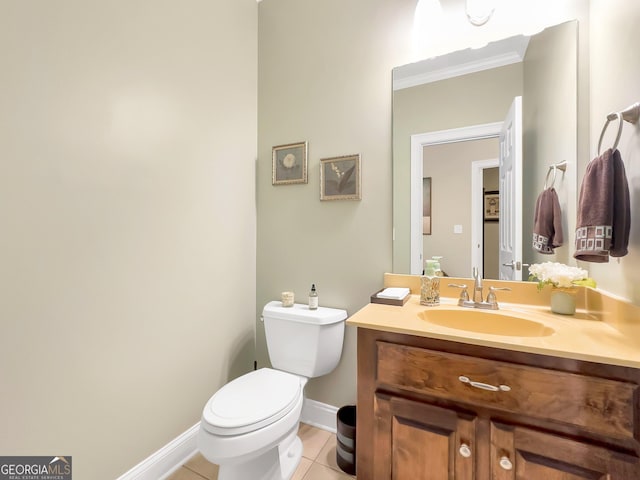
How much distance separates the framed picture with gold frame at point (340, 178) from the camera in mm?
1660

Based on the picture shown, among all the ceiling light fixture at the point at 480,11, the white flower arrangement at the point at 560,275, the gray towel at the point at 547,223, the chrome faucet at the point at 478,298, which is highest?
the ceiling light fixture at the point at 480,11

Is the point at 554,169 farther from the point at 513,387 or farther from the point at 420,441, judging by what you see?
the point at 420,441

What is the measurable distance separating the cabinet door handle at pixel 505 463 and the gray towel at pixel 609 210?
712mm

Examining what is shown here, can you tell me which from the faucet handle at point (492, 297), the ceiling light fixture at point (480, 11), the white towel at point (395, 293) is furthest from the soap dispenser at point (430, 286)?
the ceiling light fixture at point (480, 11)

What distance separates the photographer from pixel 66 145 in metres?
1.06

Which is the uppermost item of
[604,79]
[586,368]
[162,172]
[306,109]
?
[306,109]

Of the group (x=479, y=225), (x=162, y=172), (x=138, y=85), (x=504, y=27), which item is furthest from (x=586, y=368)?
(x=138, y=85)

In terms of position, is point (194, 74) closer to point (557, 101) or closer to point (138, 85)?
point (138, 85)

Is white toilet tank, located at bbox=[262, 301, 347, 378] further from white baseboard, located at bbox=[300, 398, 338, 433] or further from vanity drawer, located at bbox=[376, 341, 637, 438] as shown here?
vanity drawer, located at bbox=[376, 341, 637, 438]

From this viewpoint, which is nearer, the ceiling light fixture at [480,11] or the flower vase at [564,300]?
the flower vase at [564,300]

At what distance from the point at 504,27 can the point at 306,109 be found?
3.51 ft

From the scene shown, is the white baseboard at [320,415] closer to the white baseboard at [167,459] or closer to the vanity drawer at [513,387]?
the white baseboard at [167,459]

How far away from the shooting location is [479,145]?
142 centimetres

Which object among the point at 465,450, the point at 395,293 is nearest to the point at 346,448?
the point at 465,450
